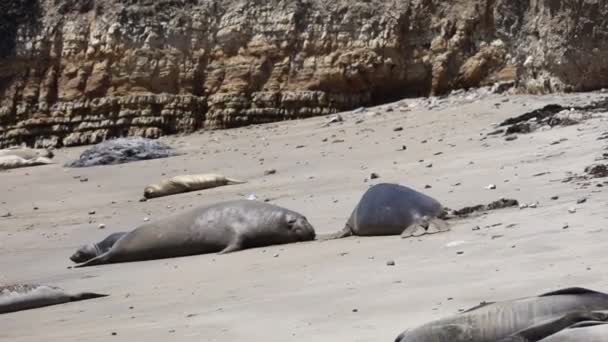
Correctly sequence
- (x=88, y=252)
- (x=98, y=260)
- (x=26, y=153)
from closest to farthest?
1. (x=98, y=260)
2. (x=88, y=252)
3. (x=26, y=153)

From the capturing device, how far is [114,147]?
15781 mm

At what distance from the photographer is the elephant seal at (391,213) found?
771 centimetres

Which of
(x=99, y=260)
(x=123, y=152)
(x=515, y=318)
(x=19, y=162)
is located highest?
(x=515, y=318)

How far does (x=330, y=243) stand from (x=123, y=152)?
27.5ft

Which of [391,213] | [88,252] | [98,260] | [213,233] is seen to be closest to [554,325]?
[391,213]

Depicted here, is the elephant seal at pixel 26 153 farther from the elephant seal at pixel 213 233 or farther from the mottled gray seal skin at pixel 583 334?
the mottled gray seal skin at pixel 583 334

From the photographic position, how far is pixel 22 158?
664 inches

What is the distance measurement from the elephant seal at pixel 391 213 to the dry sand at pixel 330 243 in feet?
0.57

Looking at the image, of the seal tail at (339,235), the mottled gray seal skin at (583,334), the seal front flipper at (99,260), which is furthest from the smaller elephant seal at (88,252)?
the mottled gray seal skin at (583,334)

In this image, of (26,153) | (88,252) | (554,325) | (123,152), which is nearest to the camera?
(554,325)

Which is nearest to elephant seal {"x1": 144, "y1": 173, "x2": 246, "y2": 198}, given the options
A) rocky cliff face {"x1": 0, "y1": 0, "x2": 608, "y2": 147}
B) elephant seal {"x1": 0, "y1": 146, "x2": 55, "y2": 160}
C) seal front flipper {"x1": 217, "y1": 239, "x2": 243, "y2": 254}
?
seal front flipper {"x1": 217, "y1": 239, "x2": 243, "y2": 254}

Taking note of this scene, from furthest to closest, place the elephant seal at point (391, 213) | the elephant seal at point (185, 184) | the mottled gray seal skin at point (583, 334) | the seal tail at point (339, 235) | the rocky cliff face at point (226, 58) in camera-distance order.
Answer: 1. the rocky cliff face at point (226, 58)
2. the elephant seal at point (185, 184)
3. the seal tail at point (339, 235)
4. the elephant seal at point (391, 213)
5. the mottled gray seal skin at point (583, 334)

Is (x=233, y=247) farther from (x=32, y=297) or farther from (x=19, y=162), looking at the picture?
(x=19, y=162)

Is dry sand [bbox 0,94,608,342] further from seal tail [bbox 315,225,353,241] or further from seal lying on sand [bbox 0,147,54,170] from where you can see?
seal lying on sand [bbox 0,147,54,170]
